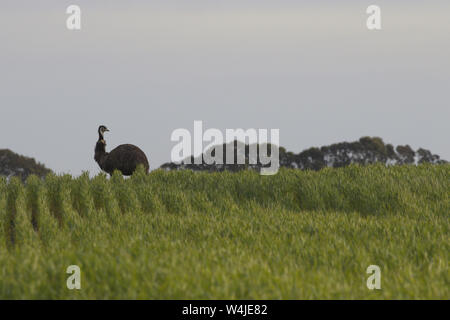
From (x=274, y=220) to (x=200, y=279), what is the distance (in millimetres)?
5300

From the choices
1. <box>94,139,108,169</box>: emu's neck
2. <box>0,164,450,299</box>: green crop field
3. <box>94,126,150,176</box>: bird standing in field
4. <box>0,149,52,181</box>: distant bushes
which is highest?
<box>0,149,52,181</box>: distant bushes

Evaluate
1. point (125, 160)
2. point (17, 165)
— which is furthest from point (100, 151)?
point (17, 165)

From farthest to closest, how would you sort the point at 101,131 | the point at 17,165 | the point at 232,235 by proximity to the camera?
the point at 17,165
the point at 101,131
the point at 232,235

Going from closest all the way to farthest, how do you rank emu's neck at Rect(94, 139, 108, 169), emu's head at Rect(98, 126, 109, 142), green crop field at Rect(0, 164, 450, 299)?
1. green crop field at Rect(0, 164, 450, 299)
2. emu's neck at Rect(94, 139, 108, 169)
3. emu's head at Rect(98, 126, 109, 142)

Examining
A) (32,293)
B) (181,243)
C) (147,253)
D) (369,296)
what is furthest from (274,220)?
(32,293)

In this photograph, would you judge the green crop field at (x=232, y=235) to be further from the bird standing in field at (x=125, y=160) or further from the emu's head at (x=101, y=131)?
the emu's head at (x=101, y=131)

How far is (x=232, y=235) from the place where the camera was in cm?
1078

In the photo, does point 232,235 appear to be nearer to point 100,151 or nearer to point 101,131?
point 100,151

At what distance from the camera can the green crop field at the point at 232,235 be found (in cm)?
713

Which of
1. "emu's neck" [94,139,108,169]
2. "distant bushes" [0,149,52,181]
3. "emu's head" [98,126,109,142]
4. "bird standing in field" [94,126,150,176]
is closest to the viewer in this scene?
"bird standing in field" [94,126,150,176]

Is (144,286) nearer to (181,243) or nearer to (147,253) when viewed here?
(147,253)

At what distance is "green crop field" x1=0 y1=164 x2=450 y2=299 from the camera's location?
281 inches

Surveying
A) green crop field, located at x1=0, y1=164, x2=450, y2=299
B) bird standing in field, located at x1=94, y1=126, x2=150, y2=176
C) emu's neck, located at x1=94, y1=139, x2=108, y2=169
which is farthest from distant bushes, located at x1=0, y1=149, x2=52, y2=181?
green crop field, located at x1=0, y1=164, x2=450, y2=299

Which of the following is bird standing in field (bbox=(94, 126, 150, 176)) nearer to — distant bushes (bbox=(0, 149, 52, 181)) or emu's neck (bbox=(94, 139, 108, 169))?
emu's neck (bbox=(94, 139, 108, 169))
